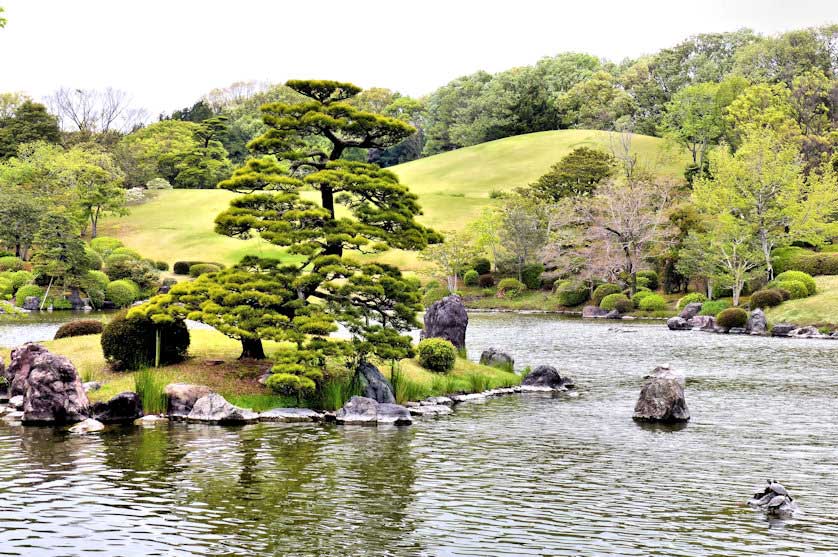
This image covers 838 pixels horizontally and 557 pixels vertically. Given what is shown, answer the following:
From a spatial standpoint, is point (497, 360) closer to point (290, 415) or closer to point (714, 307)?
point (290, 415)

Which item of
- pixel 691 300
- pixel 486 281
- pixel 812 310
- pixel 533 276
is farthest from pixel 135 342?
pixel 486 281

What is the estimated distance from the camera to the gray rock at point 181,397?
907 inches

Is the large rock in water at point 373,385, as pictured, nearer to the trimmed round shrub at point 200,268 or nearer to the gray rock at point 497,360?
the gray rock at point 497,360

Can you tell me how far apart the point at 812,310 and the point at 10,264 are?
6986 cm

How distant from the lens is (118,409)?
2258 cm

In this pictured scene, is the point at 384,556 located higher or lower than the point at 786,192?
lower

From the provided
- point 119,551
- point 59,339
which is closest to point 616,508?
point 119,551

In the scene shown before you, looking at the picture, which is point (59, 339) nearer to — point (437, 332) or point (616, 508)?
point (437, 332)

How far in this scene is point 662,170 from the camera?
11681 centimetres

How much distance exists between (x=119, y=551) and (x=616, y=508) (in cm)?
800

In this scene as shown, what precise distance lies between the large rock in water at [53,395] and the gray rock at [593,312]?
176 feet

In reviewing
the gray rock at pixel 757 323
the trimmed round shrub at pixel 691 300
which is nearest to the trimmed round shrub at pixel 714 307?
the trimmed round shrub at pixel 691 300

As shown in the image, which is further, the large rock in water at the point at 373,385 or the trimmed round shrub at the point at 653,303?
the trimmed round shrub at the point at 653,303

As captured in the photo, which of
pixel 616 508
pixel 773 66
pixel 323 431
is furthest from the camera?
pixel 773 66
